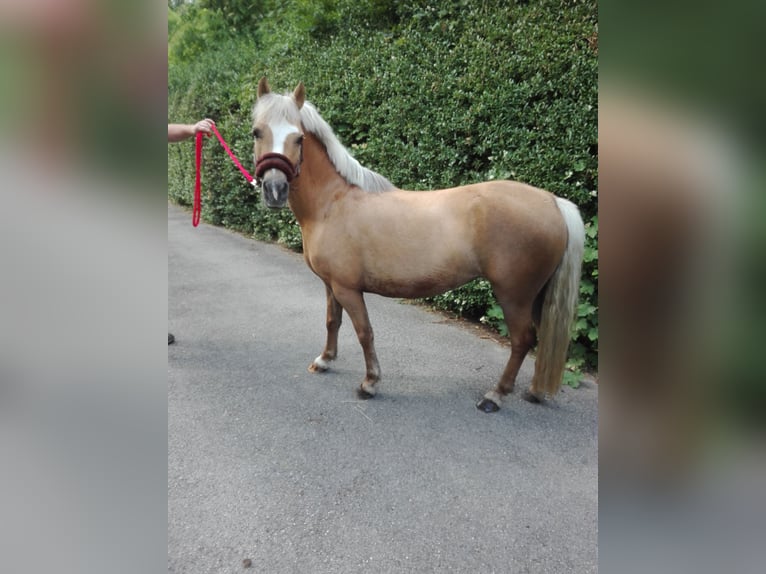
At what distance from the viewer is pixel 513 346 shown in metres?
2.76

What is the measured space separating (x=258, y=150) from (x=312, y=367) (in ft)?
5.30

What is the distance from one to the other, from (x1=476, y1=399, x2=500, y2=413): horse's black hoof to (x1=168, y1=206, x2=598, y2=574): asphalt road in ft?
0.15

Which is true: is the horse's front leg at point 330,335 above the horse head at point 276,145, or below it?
below

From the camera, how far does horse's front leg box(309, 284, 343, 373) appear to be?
127 inches

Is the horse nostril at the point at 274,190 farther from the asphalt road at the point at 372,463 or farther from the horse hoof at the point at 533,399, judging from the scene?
the horse hoof at the point at 533,399

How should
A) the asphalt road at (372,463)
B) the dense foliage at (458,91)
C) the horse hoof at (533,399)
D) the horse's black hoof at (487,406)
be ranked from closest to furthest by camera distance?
the asphalt road at (372,463) → the horse's black hoof at (487,406) → the horse hoof at (533,399) → the dense foliage at (458,91)

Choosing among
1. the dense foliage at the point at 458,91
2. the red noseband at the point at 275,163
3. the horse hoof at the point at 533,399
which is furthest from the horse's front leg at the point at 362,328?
the dense foliage at the point at 458,91

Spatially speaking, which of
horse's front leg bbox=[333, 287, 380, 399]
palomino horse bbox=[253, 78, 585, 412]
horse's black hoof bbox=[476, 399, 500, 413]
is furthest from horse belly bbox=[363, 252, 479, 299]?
horse's black hoof bbox=[476, 399, 500, 413]

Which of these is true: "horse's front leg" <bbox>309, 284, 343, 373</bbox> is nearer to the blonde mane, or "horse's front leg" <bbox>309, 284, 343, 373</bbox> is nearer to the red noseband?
the blonde mane

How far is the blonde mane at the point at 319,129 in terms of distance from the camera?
2477 mm

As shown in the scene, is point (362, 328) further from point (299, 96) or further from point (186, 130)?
point (186, 130)

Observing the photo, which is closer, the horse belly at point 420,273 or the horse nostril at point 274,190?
the horse nostril at point 274,190

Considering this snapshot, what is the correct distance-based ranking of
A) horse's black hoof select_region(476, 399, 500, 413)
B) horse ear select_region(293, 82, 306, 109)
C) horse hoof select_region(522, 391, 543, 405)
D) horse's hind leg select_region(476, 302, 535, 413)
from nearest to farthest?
horse ear select_region(293, 82, 306, 109)
horse's hind leg select_region(476, 302, 535, 413)
horse's black hoof select_region(476, 399, 500, 413)
horse hoof select_region(522, 391, 543, 405)
